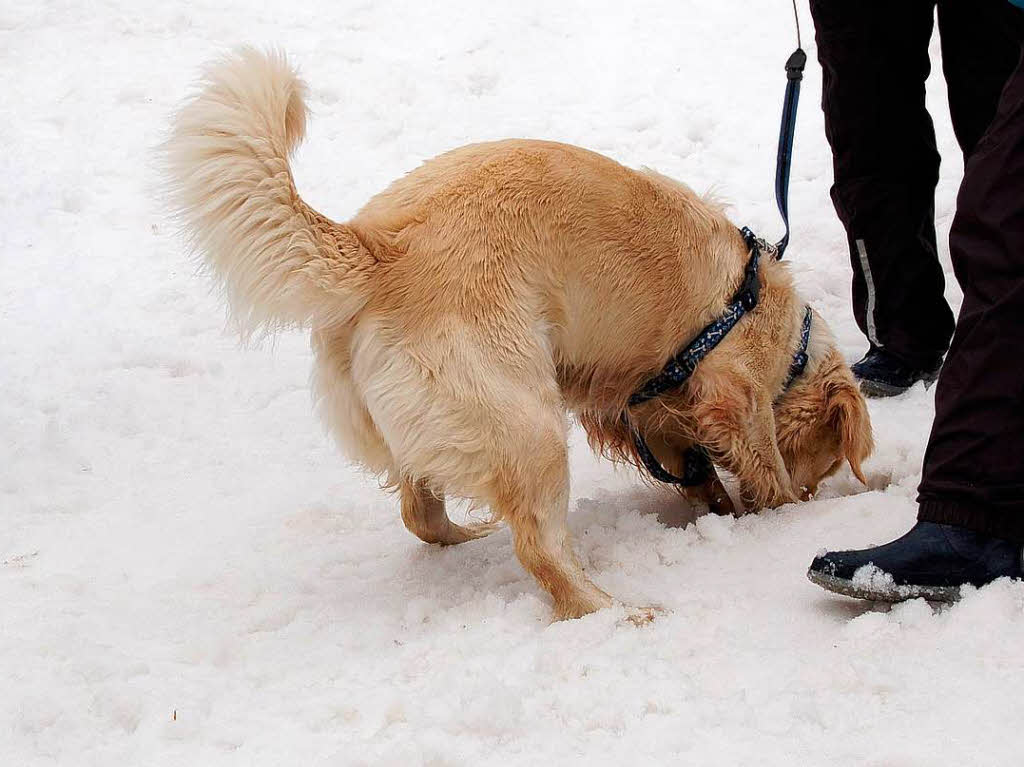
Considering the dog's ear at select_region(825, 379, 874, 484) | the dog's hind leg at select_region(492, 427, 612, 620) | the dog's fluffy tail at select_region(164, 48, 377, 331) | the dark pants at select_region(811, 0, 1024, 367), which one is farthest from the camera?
the dark pants at select_region(811, 0, 1024, 367)

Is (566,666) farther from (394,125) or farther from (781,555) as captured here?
(394,125)

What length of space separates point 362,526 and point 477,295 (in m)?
1.24

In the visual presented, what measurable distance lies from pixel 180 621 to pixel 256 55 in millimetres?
1482

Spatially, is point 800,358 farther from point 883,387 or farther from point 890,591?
point 890,591

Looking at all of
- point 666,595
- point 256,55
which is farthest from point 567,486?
point 256,55

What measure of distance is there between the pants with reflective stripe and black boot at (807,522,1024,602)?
0.12ft

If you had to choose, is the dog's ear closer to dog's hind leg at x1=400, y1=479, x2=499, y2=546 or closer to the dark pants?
the dark pants

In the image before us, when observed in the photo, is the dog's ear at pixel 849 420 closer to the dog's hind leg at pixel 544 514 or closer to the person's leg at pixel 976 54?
the person's leg at pixel 976 54

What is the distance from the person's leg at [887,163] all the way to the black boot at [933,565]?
2074mm

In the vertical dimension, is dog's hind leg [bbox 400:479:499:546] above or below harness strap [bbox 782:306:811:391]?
below

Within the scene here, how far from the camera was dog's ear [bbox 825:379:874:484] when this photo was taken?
335 cm

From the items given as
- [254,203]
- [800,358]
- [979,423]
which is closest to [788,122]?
[800,358]

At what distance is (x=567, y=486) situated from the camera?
2752 mm

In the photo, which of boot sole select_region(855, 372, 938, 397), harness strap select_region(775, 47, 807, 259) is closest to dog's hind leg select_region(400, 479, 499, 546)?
harness strap select_region(775, 47, 807, 259)
